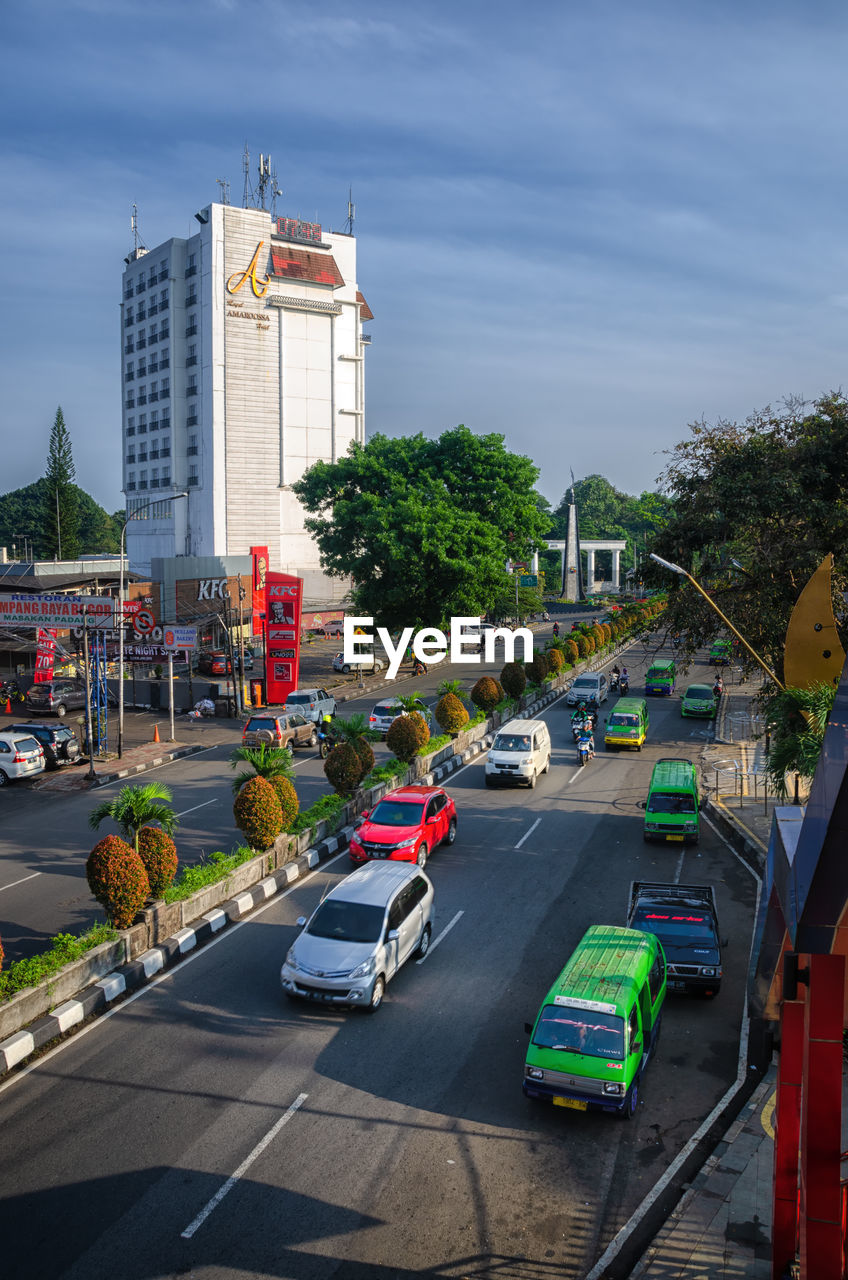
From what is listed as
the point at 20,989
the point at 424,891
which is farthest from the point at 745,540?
the point at 20,989

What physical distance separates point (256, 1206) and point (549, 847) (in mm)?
13223

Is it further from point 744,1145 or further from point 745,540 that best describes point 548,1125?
point 745,540

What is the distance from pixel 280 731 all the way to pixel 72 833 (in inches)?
410

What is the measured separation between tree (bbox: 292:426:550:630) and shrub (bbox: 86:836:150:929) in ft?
105

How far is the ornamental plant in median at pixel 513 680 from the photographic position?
131 feet

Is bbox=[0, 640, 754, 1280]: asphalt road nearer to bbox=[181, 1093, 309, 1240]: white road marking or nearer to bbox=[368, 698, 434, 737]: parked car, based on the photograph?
bbox=[181, 1093, 309, 1240]: white road marking

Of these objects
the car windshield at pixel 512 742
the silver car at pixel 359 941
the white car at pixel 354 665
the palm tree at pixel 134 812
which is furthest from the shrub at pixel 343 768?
the white car at pixel 354 665

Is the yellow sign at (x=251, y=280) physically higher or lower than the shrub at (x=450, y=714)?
higher

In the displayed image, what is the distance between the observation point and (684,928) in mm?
14766

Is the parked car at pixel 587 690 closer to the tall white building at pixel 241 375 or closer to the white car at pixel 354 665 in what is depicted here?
the white car at pixel 354 665

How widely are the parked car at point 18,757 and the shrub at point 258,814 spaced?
42.2 feet

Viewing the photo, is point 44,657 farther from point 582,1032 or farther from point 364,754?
point 582,1032

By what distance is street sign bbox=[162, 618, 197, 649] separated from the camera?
1356 inches

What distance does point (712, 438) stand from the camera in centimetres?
2552
